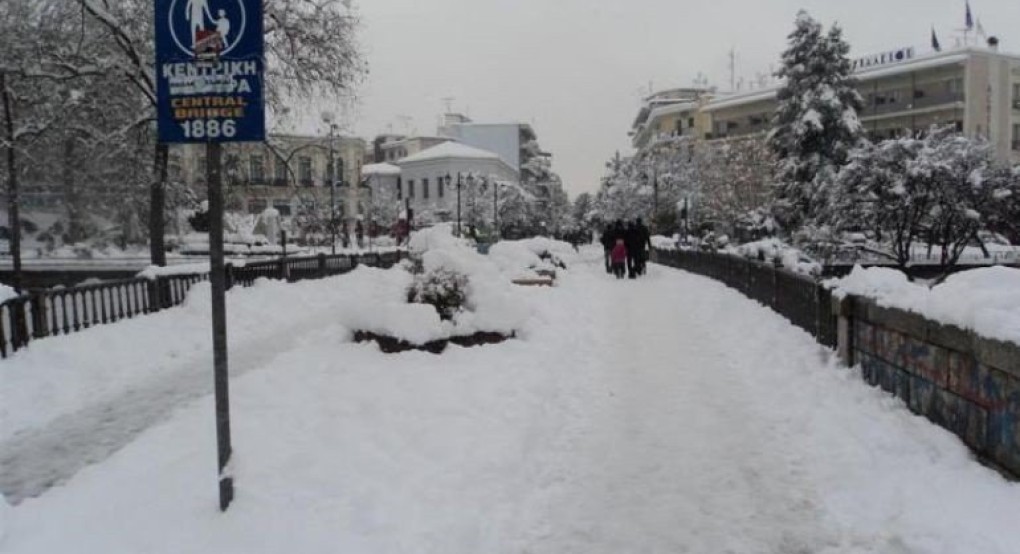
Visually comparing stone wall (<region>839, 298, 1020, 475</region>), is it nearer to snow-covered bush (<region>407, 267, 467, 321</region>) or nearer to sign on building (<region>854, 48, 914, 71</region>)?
snow-covered bush (<region>407, 267, 467, 321</region>)

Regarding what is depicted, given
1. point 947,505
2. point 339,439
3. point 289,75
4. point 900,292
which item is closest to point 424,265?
point 339,439

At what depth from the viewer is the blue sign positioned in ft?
14.1

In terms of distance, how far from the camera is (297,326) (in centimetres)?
1337

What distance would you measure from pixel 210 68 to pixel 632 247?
20.5m

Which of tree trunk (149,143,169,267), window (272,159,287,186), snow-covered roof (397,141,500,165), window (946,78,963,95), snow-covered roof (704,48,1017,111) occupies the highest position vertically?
snow-covered roof (704,48,1017,111)

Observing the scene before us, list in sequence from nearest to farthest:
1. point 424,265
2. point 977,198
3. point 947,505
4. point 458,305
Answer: point 947,505 < point 458,305 < point 424,265 < point 977,198

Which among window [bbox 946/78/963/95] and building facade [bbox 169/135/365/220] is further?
window [bbox 946/78/963/95]

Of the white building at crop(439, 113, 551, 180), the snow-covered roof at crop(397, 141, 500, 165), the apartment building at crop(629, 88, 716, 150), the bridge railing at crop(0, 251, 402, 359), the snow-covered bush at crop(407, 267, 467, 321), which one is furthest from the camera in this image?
the white building at crop(439, 113, 551, 180)

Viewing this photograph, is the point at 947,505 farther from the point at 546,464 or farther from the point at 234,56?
the point at 234,56

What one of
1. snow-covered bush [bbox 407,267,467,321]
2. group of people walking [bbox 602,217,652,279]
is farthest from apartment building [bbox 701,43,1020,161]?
snow-covered bush [bbox 407,267,467,321]

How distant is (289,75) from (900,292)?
637 inches

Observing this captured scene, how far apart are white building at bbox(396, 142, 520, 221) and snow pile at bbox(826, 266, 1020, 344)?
69.2 m

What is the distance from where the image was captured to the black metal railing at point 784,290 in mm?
10023

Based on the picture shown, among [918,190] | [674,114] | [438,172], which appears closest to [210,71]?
[918,190]
